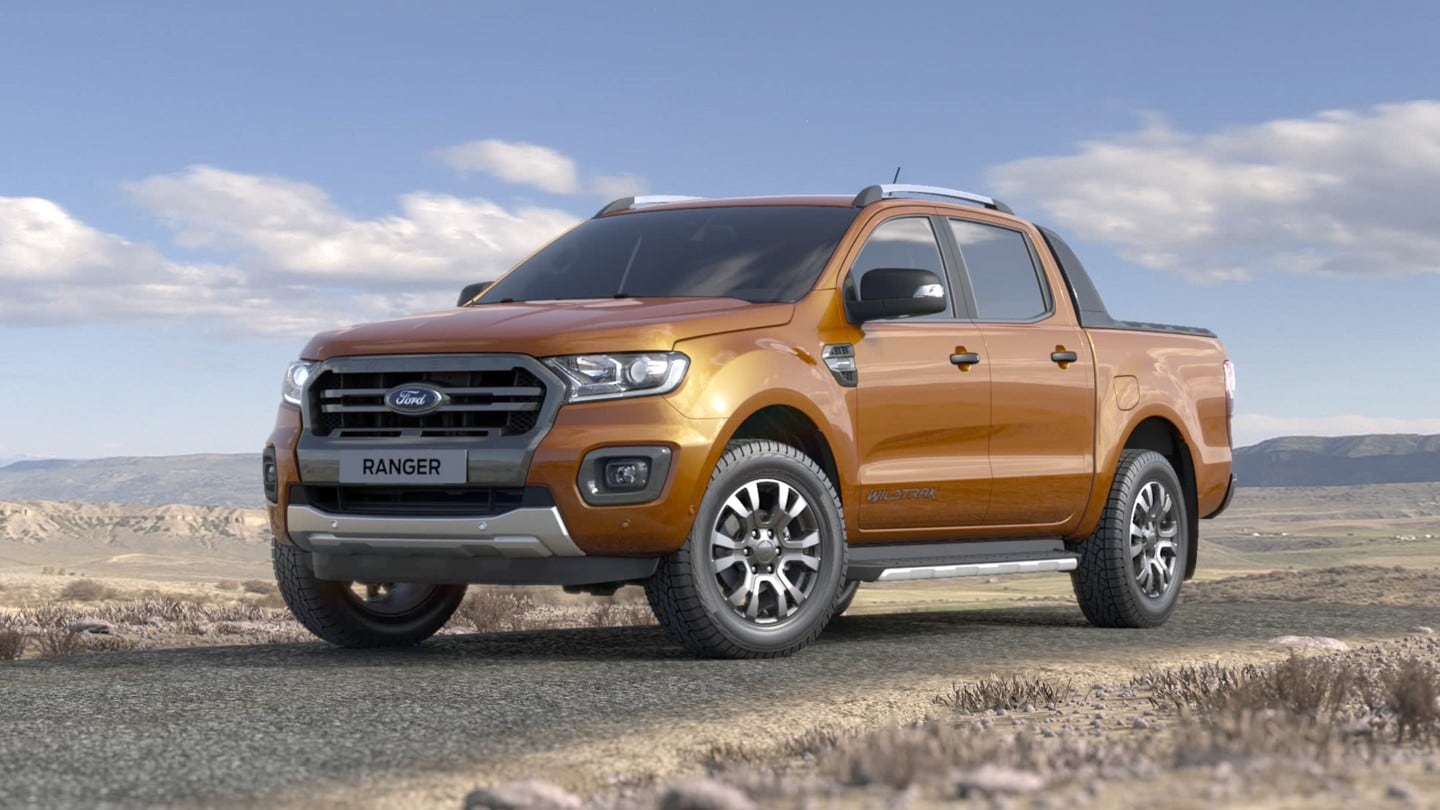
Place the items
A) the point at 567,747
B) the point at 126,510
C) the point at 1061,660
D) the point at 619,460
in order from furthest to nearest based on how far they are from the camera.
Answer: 1. the point at 126,510
2. the point at 1061,660
3. the point at 619,460
4. the point at 567,747

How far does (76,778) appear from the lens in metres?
4.96

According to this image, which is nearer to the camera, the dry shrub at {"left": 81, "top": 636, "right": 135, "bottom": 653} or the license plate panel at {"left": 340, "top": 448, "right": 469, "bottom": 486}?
the license plate panel at {"left": 340, "top": 448, "right": 469, "bottom": 486}

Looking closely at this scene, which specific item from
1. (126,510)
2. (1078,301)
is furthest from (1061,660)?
(126,510)

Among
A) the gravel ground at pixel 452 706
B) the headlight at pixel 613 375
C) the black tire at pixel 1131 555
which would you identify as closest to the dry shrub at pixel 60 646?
the gravel ground at pixel 452 706

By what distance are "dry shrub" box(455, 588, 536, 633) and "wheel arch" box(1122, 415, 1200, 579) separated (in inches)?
238

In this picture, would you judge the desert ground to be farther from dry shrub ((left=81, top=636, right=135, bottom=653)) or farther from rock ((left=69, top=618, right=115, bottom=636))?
rock ((left=69, top=618, right=115, bottom=636))

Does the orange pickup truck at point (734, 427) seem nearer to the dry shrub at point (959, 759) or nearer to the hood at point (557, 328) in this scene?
the hood at point (557, 328)

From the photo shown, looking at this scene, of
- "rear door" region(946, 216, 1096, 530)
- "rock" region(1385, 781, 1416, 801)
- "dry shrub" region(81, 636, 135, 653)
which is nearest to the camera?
"rock" region(1385, 781, 1416, 801)

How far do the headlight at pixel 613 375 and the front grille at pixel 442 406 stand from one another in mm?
137

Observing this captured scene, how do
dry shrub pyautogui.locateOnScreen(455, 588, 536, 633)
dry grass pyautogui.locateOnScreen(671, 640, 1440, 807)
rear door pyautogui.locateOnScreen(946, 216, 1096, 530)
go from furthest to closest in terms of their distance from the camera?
dry shrub pyautogui.locateOnScreen(455, 588, 536, 633), rear door pyautogui.locateOnScreen(946, 216, 1096, 530), dry grass pyautogui.locateOnScreen(671, 640, 1440, 807)

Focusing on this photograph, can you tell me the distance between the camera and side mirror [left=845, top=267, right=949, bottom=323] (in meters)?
7.92

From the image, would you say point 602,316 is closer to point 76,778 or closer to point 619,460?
point 619,460

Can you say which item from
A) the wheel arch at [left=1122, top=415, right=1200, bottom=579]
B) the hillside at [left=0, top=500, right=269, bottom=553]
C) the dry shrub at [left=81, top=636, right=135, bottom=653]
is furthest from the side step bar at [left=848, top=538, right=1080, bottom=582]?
the hillside at [left=0, top=500, right=269, bottom=553]

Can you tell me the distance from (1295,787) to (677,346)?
3.89 meters
